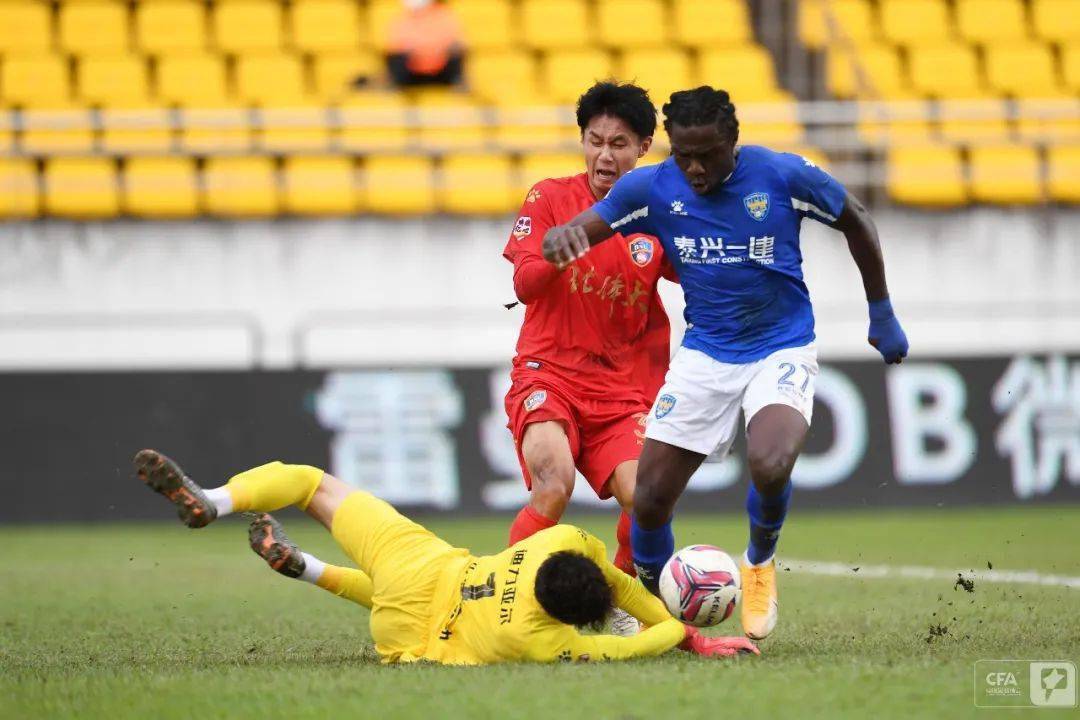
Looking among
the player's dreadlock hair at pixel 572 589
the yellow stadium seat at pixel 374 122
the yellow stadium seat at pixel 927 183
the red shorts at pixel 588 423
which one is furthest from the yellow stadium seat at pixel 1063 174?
the player's dreadlock hair at pixel 572 589

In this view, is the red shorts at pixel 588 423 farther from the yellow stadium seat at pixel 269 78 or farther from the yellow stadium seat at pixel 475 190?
the yellow stadium seat at pixel 269 78

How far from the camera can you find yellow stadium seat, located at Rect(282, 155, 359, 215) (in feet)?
50.2

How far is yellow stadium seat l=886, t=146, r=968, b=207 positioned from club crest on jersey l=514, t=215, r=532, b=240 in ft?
29.6

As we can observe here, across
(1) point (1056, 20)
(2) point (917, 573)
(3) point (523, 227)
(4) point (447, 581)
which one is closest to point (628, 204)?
(3) point (523, 227)

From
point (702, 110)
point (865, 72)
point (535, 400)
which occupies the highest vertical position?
point (865, 72)

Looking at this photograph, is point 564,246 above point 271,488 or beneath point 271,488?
above

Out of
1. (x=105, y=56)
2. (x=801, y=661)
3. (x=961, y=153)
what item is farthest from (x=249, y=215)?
(x=801, y=661)

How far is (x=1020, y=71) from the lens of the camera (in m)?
17.3

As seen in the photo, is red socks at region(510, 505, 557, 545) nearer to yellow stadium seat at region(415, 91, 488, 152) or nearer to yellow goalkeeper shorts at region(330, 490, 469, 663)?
yellow goalkeeper shorts at region(330, 490, 469, 663)

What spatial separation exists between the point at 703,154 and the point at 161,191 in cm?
965

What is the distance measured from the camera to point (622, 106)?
7.20 metres

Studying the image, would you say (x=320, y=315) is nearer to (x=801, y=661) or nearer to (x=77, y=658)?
(x=77, y=658)

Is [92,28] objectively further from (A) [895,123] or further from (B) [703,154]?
(B) [703,154]

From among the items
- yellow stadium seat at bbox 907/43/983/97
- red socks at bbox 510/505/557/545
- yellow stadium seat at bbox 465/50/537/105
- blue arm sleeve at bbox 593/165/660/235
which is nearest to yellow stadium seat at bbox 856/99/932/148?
yellow stadium seat at bbox 907/43/983/97
